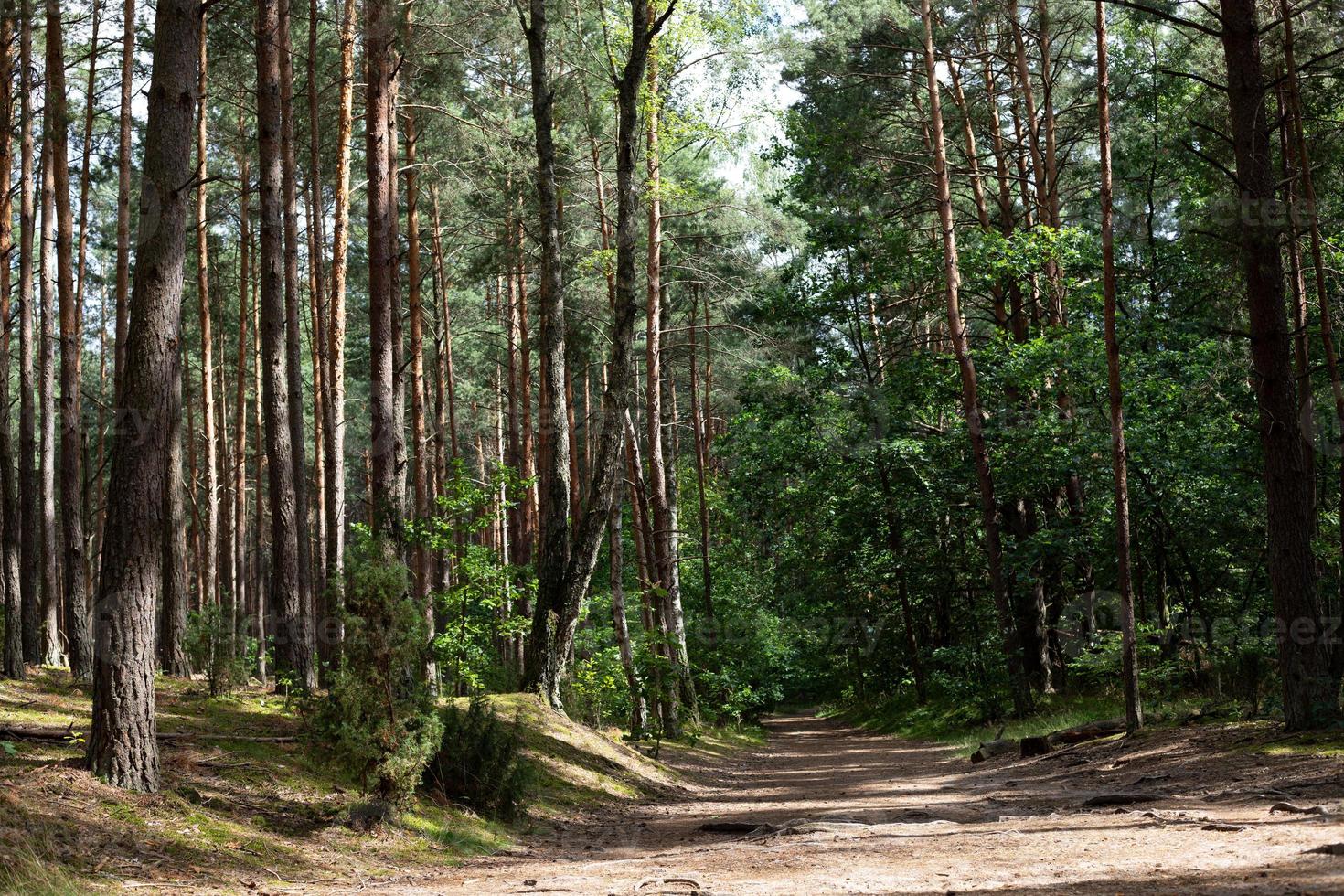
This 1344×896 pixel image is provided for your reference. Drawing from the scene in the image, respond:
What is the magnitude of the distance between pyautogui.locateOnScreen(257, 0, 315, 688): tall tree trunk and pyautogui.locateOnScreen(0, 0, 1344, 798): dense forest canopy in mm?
66

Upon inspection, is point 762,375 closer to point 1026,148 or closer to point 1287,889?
point 1026,148

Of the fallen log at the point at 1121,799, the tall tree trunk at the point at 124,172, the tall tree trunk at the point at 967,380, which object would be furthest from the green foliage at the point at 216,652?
the tall tree trunk at the point at 967,380

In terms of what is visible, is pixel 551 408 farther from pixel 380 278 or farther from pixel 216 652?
pixel 216 652

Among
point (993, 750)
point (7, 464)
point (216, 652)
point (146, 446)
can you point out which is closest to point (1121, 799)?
point (993, 750)

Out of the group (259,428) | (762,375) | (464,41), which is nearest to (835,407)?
(762,375)

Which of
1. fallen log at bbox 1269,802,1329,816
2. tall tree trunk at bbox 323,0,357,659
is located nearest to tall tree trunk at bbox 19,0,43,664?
tall tree trunk at bbox 323,0,357,659

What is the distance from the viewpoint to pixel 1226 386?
1641cm

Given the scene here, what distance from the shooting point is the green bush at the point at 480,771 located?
8500mm

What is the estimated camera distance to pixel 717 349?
24.1 meters

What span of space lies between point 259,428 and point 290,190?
54.4ft

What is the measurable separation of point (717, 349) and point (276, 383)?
12926mm

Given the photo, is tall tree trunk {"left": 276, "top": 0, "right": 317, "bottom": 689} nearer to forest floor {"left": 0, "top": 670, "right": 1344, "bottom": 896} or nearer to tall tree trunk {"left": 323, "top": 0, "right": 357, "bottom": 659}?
tall tree trunk {"left": 323, "top": 0, "right": 357, "bottom": 659}

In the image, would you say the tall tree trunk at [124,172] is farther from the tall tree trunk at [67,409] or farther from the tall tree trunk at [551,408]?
the tall tree trunk at [551,408]

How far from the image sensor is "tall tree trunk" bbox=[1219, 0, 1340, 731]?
888cm
